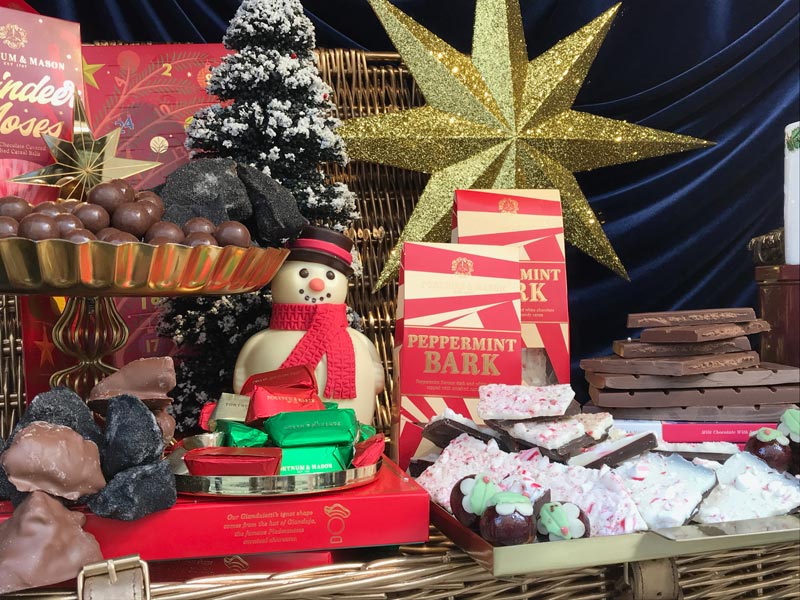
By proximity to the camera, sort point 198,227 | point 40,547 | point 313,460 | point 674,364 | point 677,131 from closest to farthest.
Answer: point 40,547 < point 313,460 < point 198,227 < point 674,364 < point 677,131

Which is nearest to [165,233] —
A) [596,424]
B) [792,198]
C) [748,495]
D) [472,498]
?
[472,498]

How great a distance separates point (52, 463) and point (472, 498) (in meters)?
0.37

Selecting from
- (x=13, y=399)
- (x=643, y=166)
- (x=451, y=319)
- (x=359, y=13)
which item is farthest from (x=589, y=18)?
(x=13, y=399)

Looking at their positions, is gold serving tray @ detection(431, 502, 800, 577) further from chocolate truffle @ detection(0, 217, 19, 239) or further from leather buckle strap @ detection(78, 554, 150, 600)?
chocolate truffle @ detection(0, 217, 19, 239)

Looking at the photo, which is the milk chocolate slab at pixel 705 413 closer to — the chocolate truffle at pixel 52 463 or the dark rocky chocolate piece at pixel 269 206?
the dark rocky chocolate piece at pixel 269 206

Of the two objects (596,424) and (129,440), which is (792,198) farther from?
(129,440)

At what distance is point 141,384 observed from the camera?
2.54 feet

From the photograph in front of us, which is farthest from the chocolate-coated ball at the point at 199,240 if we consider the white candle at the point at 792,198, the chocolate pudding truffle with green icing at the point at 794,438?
the white candle at the point at 792,198

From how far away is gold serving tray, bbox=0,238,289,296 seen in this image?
704mm

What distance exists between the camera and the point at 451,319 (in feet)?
3.38

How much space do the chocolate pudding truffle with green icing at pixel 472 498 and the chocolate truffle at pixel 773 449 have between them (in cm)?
37

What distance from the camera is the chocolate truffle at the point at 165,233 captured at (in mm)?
768

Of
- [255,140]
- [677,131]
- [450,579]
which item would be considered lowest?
[450,579]

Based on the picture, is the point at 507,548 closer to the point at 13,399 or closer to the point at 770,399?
the point at 770,399
